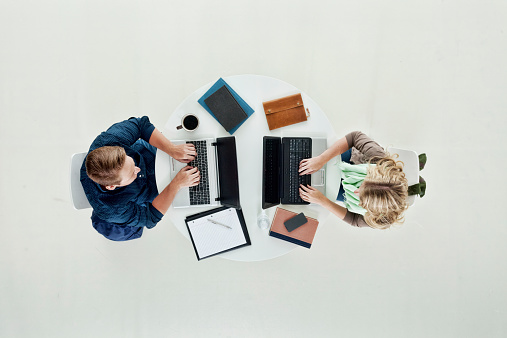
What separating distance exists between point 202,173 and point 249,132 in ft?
1.12

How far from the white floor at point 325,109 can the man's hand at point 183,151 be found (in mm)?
862

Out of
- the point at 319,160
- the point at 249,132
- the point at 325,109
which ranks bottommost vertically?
the point at 319,160

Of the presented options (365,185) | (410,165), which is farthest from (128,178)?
(410,165)

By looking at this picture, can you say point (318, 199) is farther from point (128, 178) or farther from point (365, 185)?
point (128, 178)

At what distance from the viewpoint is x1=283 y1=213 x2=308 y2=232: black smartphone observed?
1.62m

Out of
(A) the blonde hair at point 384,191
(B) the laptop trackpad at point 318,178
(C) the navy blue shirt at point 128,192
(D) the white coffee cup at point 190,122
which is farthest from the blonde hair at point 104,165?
(A) the blonde hair at point 384,191

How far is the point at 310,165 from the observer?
1.60 metres

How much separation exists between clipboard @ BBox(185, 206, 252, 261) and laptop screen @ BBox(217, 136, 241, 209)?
10cm

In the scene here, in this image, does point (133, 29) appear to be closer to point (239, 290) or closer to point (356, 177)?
point (356, 177)

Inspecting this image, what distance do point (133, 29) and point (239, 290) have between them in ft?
7.23

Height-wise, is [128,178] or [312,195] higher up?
[128,178]
